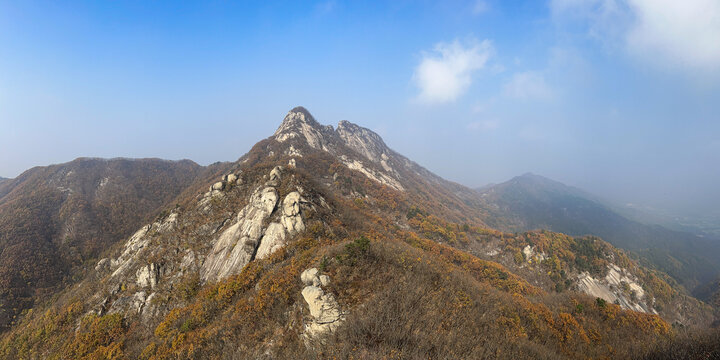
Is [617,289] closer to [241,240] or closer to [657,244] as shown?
[241,240]

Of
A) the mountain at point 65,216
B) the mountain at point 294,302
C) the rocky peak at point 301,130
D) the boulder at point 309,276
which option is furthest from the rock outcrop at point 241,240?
the rocky peak at point 301,130

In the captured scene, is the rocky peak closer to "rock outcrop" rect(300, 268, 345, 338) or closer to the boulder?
the boulder

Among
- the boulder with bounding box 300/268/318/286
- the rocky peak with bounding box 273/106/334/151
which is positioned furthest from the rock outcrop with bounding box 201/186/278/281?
the rocky peak with bounding box 273/106/334/151

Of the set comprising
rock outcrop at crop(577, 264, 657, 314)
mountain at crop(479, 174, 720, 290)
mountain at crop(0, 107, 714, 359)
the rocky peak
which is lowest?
mountain at crop(479, 174, 720, 290)

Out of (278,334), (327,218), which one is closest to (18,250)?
(327,218)

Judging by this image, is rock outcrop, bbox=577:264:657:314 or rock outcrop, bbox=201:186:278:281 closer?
rock outcrop, bbox=201:186:278:281

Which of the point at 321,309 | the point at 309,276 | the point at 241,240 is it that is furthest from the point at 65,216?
the point at 321,309
